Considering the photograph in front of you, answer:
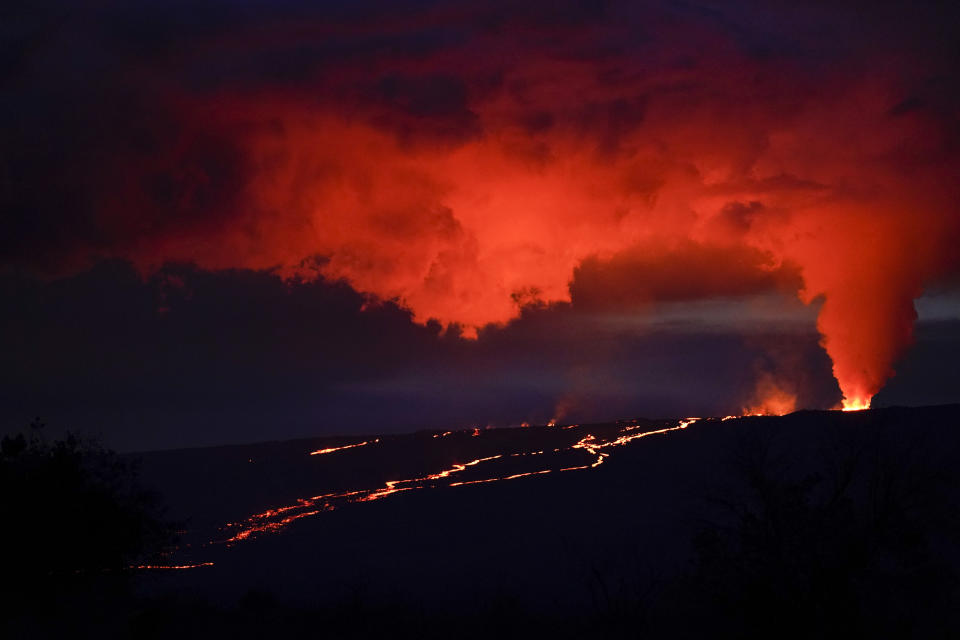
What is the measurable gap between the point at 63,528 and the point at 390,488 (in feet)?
96.1

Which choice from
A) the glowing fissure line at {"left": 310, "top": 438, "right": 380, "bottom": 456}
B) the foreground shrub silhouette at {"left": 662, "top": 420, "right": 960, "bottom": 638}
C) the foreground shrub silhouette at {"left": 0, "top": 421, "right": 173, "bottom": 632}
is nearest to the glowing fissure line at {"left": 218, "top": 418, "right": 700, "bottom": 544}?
the glowing fissure line at {"left": 310, "top": 438, "right": 380, "bottom": 456}

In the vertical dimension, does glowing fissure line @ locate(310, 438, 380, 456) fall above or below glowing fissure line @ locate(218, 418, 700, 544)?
above

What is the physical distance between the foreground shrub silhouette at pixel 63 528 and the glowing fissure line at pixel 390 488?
1843 cm

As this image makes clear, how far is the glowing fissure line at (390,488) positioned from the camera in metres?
43.8

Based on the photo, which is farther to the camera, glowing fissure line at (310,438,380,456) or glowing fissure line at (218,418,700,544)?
glowing fissure line at (310,438,380,456)

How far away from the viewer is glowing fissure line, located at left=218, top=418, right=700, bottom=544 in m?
43.8

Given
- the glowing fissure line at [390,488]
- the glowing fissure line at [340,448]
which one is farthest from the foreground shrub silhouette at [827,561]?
the glowing fissure line at [340,448]

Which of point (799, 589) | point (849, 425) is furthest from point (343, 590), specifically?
point (849, 425)

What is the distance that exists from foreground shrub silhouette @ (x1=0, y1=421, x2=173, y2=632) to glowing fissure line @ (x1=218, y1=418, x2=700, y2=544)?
60.5 ft

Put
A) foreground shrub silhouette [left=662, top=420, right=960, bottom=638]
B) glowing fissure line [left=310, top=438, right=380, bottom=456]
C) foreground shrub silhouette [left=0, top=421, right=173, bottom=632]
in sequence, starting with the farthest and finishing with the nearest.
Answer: glowing fissure line [left=310, top=438, right=380, bottom=456], foreground shrub silhouette [left=0, top=421, right=173, bottom=632], foreground shrub silhouette [left=662, top=420, right=960, bottom=638]

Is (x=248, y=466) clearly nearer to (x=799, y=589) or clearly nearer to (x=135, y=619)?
(x=135, y=619)

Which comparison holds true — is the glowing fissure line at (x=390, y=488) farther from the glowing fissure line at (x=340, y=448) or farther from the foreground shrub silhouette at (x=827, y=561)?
the foreground shrub silhouette at (x=827, y=561)

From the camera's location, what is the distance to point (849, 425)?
40625 mm

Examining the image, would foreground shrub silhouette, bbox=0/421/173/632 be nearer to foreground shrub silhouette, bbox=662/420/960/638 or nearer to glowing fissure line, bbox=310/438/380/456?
foreground shrub silhouette, bbox=662/420/960/638
